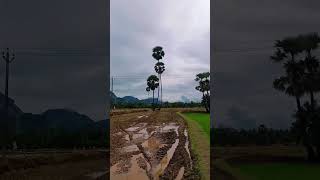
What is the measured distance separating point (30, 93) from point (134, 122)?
6.70ft

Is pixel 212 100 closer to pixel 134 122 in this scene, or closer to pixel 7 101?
pixel 134 122

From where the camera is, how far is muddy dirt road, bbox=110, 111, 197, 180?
296 inches

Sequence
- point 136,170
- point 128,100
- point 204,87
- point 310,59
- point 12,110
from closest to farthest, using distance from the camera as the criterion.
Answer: point 310,59
point 12,110
point 136,170
point 204,87
point 128,100

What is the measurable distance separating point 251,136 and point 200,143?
1469 mm

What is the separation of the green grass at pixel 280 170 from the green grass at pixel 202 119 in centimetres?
125

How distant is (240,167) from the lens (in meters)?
6.49

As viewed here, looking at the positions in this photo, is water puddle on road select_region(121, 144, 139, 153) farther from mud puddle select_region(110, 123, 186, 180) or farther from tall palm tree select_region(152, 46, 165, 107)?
tall palm tree select_region(152, 46, 165, 107)

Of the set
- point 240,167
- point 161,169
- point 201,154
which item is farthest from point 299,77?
point 161,169

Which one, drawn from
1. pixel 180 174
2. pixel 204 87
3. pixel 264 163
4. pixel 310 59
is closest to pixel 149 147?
pixel 180 174

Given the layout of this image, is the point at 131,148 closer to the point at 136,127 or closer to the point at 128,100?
the point at 136,127

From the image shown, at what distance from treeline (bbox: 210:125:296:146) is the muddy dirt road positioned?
1081 mm

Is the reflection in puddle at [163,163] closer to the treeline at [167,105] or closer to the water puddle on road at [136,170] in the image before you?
the water puddle on road at [136,170]

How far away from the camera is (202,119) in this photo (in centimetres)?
801

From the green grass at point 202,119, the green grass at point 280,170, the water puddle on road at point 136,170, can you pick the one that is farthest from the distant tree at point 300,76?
the water puddle on road at point 136,170
